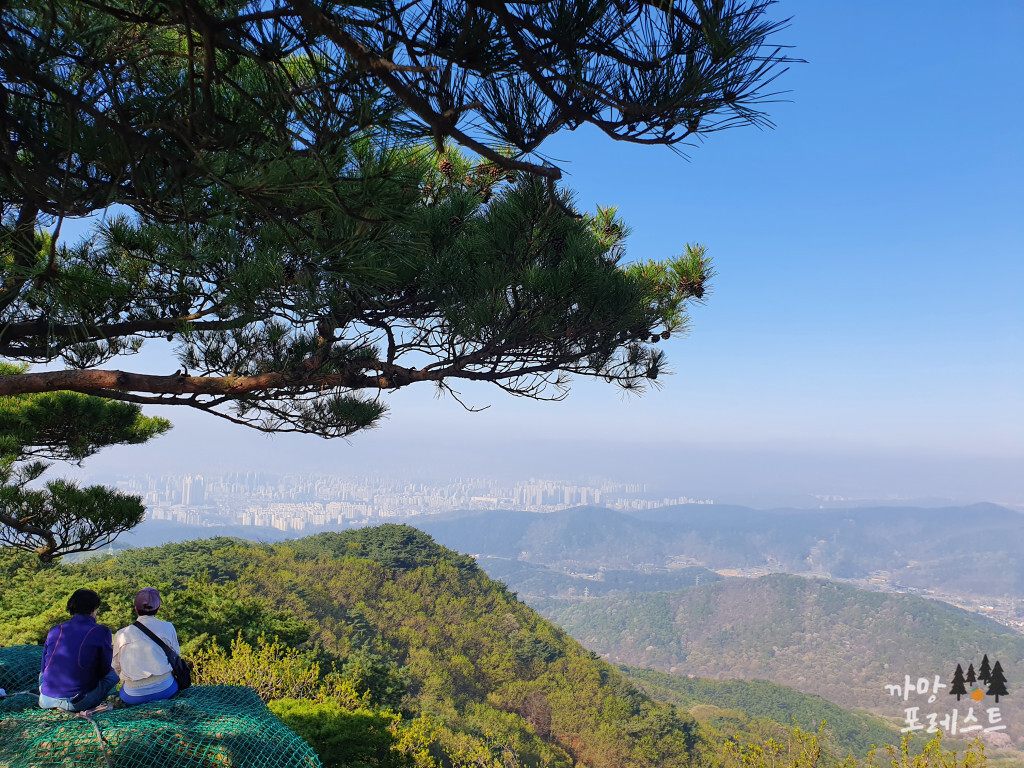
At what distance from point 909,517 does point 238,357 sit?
16034cm

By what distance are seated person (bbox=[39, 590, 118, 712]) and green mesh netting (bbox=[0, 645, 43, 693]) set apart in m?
0.66

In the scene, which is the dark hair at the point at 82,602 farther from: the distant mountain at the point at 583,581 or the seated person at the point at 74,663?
the distant mountain at the point at 583,581

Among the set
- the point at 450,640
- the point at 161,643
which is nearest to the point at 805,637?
the point at 450,640

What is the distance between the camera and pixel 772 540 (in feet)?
417

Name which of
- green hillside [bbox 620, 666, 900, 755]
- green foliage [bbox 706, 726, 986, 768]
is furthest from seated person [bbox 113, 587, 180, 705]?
green hillside [bbox 620, 666, 900, 755]

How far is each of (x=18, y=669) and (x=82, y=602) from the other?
92 centimetres

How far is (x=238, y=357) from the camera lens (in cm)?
Answer: 313

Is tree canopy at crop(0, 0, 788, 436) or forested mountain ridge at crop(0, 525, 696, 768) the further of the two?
forested mountain ridge at crop(0, 525, 696, 768)

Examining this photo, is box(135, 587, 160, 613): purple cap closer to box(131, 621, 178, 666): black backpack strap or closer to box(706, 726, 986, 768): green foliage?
box(131, 621, 178, 666): black backpack strap

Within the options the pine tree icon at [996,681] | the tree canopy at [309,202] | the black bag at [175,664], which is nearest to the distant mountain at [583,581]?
the pine tree icon at [996,681]

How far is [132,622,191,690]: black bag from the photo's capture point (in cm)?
208

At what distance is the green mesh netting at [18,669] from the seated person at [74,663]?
66cm

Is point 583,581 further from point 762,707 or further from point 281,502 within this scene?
point 281,502

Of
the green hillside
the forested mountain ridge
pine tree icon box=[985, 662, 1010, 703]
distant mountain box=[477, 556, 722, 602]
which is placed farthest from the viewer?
distant mountain box=[477, 556, 722, 602]
